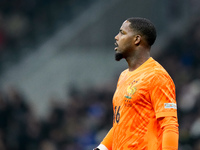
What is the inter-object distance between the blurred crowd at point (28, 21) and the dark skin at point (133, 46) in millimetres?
10459

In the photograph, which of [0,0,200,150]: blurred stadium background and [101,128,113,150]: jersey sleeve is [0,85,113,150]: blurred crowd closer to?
[0,0,200,150]: blurred stadium background

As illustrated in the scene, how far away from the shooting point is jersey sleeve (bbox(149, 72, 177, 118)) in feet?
13.1

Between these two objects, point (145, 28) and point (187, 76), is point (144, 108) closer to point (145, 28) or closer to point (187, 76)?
A: point (145, 28)

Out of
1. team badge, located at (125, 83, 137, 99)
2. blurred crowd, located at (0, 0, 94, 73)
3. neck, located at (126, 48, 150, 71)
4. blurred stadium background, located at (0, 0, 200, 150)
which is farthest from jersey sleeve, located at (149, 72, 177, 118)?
blurred crowd, located at (0, 0, 94, 73)

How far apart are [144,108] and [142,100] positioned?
7 centimetres

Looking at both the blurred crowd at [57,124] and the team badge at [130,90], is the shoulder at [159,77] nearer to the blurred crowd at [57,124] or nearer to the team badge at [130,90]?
the team badge at [130,90]

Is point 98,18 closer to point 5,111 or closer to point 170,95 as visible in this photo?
point 5,111

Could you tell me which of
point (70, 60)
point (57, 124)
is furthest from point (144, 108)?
point (70, 60)

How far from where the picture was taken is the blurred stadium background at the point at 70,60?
10.8m

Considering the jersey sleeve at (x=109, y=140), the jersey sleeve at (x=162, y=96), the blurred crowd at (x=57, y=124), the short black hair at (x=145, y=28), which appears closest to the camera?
the jersey sleeve at (x=162, y=96)

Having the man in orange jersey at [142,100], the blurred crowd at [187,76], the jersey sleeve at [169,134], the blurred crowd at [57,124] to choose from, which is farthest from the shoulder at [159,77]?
the blurred crowd at [57,124]

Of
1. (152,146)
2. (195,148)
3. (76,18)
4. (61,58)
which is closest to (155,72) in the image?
(152,146)

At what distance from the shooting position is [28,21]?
15.4 meters

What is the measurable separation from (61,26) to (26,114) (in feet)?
17.1
